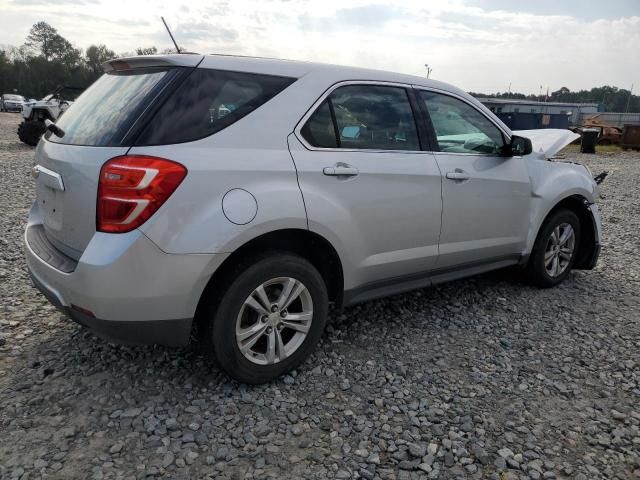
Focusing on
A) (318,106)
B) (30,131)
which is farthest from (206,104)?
(30,131)

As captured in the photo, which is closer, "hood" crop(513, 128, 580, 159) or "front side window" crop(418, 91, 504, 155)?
"front side window" crop(418, 91, 504, 155)

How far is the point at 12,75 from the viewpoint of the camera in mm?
73062

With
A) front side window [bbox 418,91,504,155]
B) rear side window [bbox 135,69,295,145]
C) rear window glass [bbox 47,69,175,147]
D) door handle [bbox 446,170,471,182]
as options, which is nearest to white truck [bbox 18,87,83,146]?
rear window glass [bbox 47,69,175,147]

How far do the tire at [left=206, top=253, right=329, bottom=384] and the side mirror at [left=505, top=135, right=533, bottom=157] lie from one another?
6.68 feet

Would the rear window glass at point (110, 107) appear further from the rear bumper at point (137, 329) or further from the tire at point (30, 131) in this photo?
the tire at point (30, 131)

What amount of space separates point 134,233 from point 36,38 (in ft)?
334

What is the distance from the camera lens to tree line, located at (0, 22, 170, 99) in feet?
236

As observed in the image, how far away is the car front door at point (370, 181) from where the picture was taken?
9.57 ft

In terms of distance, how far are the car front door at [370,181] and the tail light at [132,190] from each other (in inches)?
30.1

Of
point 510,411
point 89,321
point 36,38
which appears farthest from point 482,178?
point 36,38

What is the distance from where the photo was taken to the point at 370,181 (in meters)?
3.12

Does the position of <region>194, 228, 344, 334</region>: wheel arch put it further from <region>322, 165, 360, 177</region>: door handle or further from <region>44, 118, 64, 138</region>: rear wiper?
<region>44, 118, 64, 138</region>: rear wiper

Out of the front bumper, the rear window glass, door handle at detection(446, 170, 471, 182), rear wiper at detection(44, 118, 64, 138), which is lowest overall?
the front bumper

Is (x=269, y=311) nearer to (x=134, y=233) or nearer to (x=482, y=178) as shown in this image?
(x=134, y=233)
